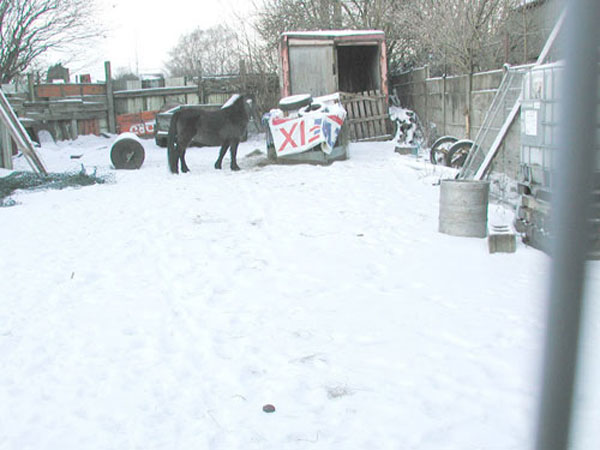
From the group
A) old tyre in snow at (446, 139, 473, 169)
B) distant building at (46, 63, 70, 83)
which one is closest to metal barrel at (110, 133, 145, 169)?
old tyre in snow at (446, 139, 473, 169)

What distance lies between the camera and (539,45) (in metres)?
11.4

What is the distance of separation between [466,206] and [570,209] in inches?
204

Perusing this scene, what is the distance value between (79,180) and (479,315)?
8.65 meters

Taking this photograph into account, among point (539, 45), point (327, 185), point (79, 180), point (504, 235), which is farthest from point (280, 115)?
point (504, 235)

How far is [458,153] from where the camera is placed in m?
9.99

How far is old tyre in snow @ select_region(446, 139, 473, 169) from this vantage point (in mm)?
9852

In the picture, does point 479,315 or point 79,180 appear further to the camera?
point 79,180

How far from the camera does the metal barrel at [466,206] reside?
5.79m

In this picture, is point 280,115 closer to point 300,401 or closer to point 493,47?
point 493,47

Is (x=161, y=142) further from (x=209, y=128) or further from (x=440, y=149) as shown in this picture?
(x=440, y=149)

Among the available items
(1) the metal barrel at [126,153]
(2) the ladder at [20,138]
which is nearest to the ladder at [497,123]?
(1) the metal barrel at [126,153]

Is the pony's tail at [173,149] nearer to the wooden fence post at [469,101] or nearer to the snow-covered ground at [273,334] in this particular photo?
the snow-covered ground at [273,334]

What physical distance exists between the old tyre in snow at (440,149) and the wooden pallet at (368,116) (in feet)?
16.9

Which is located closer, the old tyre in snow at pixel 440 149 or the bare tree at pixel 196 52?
the old tyre in snow at pixel 440 149
